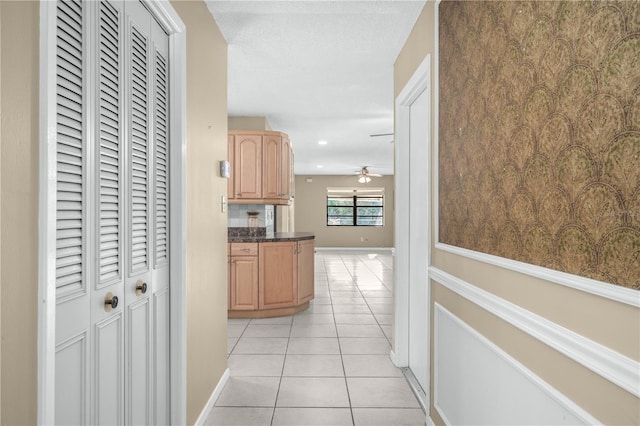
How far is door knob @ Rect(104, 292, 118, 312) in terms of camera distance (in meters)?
1.34

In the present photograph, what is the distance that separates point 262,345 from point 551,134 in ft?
10.6

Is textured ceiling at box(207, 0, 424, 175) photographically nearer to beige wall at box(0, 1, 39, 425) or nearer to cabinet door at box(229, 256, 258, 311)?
beige wall at box(0, 1, 39, 425)

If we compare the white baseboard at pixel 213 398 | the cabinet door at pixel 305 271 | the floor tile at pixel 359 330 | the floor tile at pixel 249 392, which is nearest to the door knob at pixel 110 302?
the white baseboard at pixel 213 398

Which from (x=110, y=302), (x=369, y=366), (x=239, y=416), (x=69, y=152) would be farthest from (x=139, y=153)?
(x=369, y=366)

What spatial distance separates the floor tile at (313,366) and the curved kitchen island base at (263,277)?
4.45ft

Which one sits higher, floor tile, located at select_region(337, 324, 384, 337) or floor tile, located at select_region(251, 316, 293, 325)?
floor tile, located at select_region(337, 324, 384, 337)

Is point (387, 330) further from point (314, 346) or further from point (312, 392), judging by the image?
point (312, 392)

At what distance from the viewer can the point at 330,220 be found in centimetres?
1363

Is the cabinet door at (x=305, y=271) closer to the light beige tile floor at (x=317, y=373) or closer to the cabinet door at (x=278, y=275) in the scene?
the cabinet door at (x=278, y=275)

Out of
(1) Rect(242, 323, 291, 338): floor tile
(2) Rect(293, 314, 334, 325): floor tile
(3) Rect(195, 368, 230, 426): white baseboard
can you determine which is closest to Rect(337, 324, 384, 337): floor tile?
(2) Rect(293, 314, 334, 325): floor tile

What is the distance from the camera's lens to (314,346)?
3.67m

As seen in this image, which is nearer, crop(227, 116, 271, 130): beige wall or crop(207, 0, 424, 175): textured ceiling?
crop(207, 0, 424, 175): textured ceiling

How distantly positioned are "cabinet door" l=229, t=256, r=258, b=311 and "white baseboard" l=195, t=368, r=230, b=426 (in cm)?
169

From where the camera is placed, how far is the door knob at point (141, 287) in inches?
62.7
